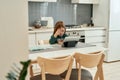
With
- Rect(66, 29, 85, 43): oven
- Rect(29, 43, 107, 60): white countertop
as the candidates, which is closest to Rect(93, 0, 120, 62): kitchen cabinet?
Rect(66, 29, 85, 43): oven

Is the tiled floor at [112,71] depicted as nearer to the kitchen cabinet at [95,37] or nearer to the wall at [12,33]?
the kitchen cabinet at [95,37]

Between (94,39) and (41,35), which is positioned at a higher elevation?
(41,35)

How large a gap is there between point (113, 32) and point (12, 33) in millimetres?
4405

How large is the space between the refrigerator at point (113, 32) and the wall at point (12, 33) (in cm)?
427

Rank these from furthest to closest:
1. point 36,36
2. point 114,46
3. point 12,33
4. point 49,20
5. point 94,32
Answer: point 114,46, point 94,32, point 49,20, point 36,36, point 12,33

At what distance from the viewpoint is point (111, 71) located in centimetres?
434

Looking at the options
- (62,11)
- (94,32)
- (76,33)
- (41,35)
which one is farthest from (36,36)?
(94,32)

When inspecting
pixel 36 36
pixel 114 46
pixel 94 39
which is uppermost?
pixel 36 36

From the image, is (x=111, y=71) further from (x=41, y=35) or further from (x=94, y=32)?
(x=41, y=35)

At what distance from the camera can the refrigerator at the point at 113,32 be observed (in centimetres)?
499

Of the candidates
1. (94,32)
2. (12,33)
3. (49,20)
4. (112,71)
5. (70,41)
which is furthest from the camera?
(94,32)

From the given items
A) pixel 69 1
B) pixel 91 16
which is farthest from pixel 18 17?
pixel 91 16

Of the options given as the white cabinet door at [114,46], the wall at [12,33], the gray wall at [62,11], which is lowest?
the white cabinet door at [114,46]

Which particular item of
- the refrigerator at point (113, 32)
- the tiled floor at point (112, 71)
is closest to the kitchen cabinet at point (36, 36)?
the tiled floor at point (112, 71)
